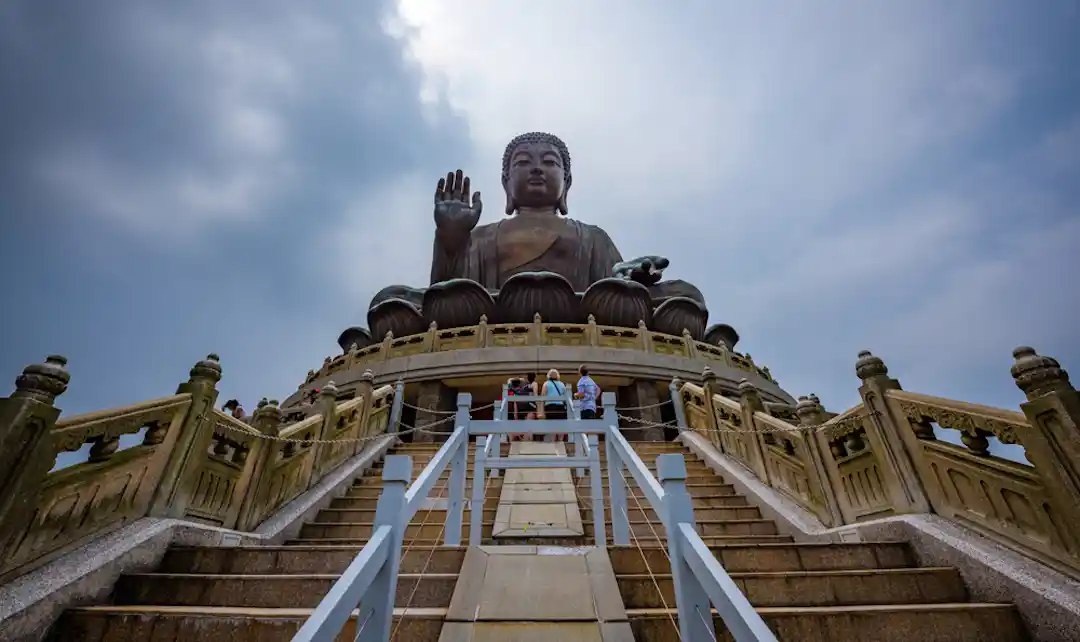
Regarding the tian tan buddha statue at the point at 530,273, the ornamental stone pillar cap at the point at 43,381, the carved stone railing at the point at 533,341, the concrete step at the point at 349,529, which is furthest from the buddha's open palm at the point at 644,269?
the ornamental stone pillar cap at the point at 43,381

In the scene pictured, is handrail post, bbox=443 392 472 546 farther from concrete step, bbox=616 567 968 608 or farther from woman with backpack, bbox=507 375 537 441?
woman with backpack, bbox=507 375 537 441

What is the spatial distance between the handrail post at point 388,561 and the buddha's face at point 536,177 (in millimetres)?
19476

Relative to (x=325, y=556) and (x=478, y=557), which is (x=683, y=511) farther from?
(x=325, y=556)

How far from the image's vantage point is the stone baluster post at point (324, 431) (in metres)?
5.74

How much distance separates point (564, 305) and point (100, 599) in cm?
1216

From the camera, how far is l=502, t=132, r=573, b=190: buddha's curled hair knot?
21480 mm

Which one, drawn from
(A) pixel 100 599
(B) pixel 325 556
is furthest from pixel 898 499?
(A) pixel 100 599

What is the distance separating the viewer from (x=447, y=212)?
1662 centimetres

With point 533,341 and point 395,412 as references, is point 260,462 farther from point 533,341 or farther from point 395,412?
point 533,341

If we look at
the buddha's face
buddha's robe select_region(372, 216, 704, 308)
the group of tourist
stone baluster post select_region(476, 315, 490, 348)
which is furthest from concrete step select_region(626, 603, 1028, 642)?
the buddha's face

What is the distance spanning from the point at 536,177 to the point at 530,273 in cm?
745

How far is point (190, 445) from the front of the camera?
13.5 ft

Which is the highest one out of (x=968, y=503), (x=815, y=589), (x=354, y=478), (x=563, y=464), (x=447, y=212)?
(x=447, y=212)

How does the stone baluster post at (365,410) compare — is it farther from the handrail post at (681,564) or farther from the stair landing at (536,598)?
the handrail post at (681,564)
